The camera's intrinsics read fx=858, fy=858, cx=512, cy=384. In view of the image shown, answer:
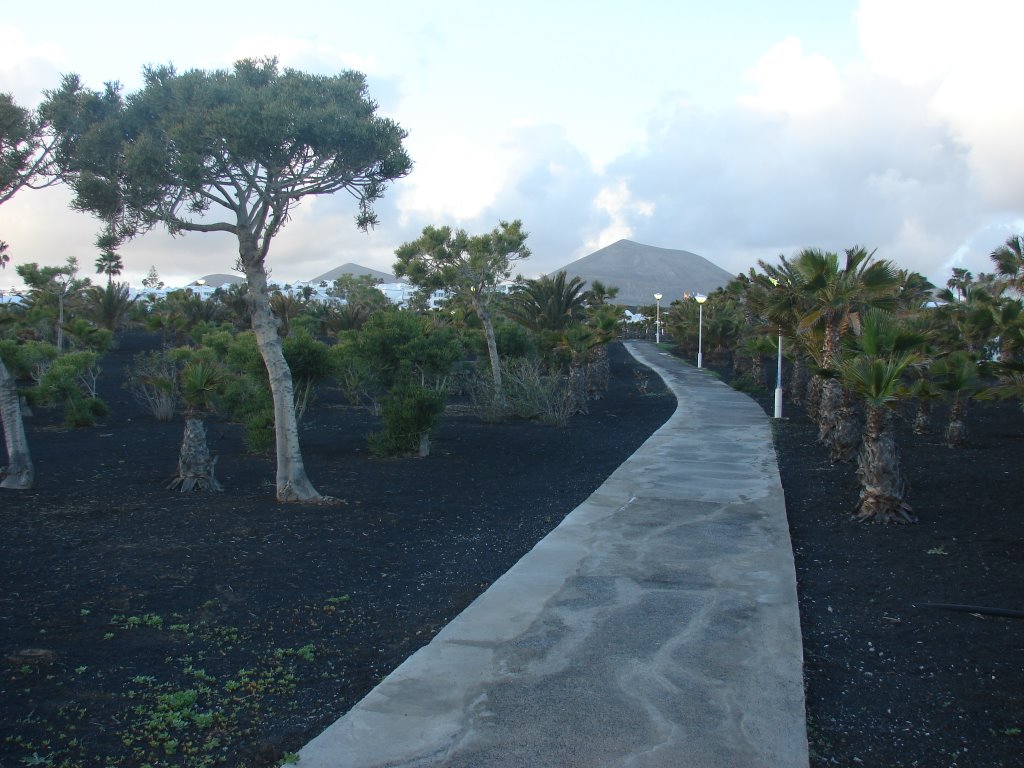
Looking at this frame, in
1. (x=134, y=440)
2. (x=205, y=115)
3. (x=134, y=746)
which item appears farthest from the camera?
(x=134, y=440)

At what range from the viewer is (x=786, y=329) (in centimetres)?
1719

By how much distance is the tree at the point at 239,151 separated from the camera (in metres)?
8.36

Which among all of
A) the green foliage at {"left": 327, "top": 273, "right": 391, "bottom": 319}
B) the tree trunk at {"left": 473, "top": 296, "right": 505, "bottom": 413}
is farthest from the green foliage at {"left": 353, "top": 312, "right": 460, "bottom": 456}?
the green foliage at {"left": 327, "top": 273, "right": 391, "bottom": 319}

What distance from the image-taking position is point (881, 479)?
8992 millimetres

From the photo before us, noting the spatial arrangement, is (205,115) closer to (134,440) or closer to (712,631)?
(712,631)

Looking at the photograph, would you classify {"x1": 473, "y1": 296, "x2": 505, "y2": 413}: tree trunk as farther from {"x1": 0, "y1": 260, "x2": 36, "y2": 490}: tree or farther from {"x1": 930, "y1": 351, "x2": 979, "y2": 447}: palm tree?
{"x1": 0, "y1": 260, "x2": 36, "y2": 490}: tree

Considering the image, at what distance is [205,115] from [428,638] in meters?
5.64

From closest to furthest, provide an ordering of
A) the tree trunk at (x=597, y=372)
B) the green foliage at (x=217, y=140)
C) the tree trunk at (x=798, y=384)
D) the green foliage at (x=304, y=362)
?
the green foliage at (x=217, y=140), the green foliage at (x=304, y=362), the tree trunk at (x=798, y=384), the tree trunk at (x=597, y=372)

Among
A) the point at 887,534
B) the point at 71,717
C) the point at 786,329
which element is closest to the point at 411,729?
the point at 71,717

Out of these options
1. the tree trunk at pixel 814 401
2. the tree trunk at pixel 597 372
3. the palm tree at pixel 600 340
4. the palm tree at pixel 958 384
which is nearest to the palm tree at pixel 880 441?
the palm tree at pixel 958 384

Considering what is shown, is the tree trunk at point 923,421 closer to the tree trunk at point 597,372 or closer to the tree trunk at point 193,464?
the tree trunk at point 597,372

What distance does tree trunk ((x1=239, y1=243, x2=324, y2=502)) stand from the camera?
29.9 feet

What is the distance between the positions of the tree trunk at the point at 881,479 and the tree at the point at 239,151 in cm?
588

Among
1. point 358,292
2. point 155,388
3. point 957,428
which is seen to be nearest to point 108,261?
point 155,388
